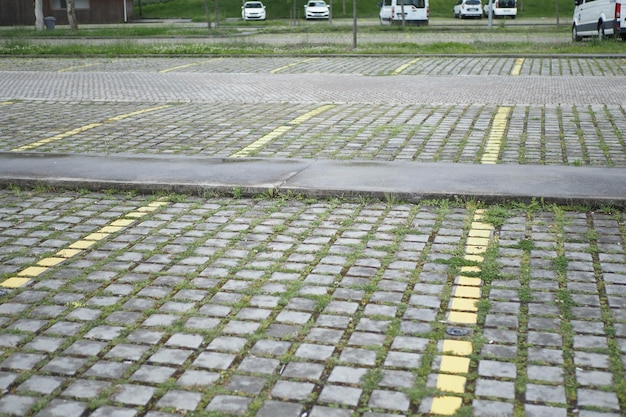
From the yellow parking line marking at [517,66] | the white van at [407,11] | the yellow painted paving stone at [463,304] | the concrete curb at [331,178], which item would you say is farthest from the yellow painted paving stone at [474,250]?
the white van at [407,11]

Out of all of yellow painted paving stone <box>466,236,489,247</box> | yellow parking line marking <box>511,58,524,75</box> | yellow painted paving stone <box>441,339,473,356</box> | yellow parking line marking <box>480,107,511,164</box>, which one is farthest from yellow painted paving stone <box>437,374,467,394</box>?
yellow parking line marking <box>511,58,524,75</box>

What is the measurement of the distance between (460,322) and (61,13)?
192 feet

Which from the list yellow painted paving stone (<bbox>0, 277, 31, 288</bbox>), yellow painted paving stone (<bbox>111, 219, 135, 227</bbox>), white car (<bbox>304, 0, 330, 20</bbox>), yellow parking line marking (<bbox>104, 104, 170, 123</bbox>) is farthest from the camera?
white car (<bbox>304, 0, 330, 20</bbox>)

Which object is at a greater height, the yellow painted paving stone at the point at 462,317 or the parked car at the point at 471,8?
the parked car at the point at 471,8

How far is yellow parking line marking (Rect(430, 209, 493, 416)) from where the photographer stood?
3.90m

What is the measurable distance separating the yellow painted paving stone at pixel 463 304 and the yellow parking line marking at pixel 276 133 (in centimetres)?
467

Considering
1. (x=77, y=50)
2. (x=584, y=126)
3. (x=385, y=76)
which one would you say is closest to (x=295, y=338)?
(x=584, y=126)

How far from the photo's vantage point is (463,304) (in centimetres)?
507

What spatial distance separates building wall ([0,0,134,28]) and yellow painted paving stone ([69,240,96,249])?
5487 centimetres

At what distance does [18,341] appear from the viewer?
4.64 m

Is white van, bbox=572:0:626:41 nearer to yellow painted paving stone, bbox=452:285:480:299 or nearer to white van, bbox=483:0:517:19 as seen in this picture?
yellow painted paving stone, bbox=452:285:480:299

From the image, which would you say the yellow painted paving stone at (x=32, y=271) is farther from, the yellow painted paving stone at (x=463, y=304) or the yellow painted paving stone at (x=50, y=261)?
the yellow painted paving stone at (x=463, y=304)

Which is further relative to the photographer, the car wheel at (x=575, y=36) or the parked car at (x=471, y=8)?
the parked car at (x=471, y=8)

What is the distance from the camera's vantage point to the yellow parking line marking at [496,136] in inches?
355
